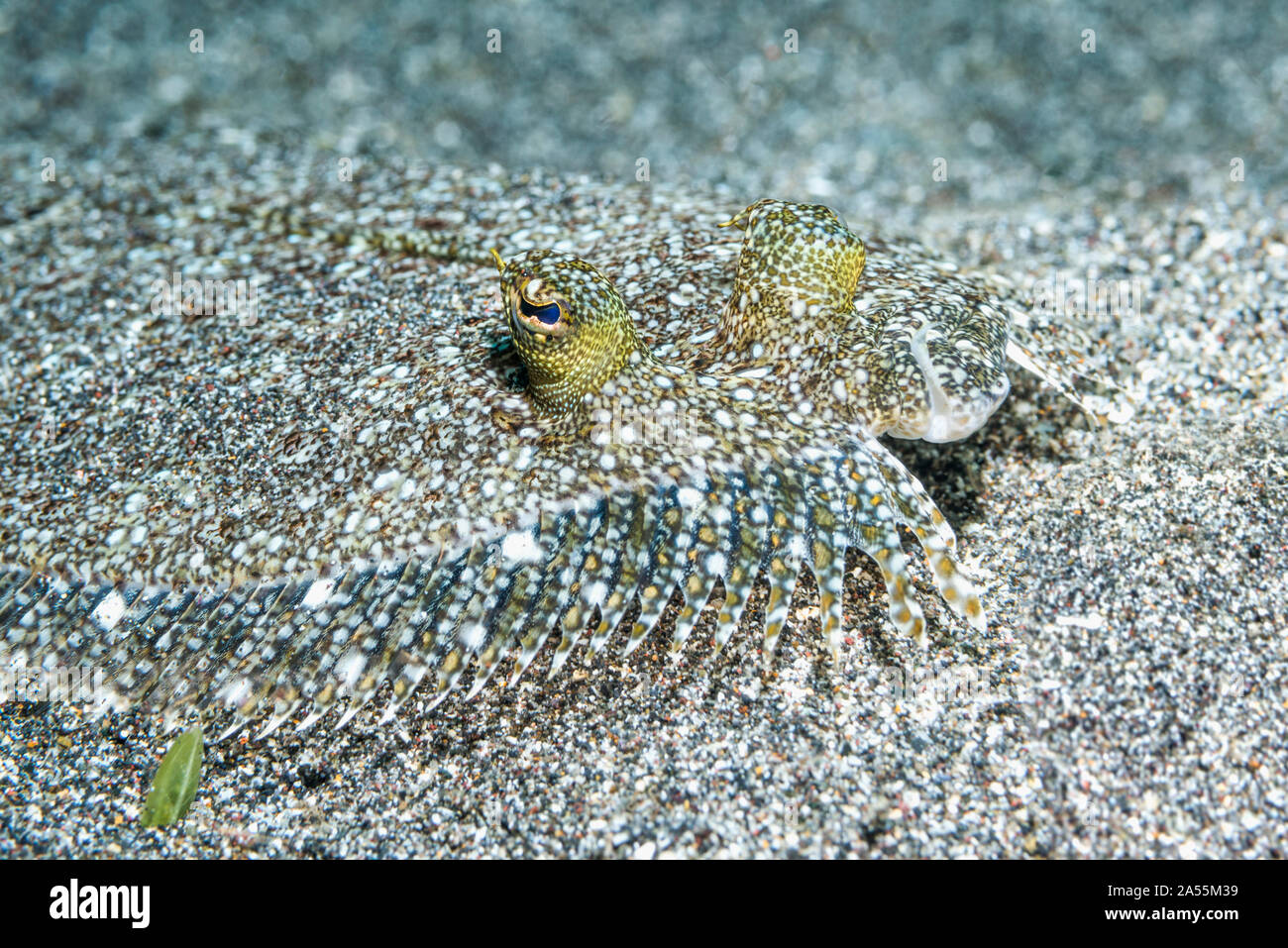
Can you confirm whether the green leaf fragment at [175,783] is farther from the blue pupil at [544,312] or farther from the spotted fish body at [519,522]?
the blue pupil at [544,312]

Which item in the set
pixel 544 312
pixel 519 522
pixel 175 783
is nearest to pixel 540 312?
pixel 544 312

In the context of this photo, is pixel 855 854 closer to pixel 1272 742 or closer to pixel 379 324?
pixel 1272 742

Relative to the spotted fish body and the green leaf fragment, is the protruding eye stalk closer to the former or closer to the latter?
the spotted fish body

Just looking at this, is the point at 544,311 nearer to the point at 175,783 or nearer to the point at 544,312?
the point at 544,312

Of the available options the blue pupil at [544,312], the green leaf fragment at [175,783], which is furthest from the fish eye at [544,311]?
the green leaf fragment at [175,783]

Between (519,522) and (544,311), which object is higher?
(544,311)

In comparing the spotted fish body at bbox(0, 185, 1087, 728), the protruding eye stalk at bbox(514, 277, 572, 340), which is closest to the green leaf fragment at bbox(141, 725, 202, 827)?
the spotted fish body at bbox(0, 185, 1087, 728)
